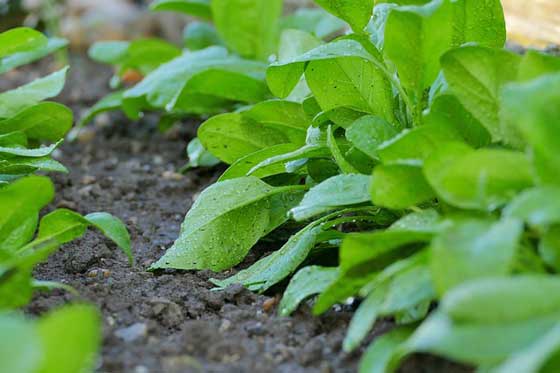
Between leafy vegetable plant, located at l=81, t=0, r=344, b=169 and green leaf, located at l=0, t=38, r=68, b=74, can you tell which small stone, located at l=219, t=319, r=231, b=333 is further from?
green leaf, located at l=0, t=38, r=68, b=74

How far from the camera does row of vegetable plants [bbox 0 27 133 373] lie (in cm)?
92

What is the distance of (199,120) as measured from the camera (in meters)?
2.82

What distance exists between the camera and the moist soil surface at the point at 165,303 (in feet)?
4.03

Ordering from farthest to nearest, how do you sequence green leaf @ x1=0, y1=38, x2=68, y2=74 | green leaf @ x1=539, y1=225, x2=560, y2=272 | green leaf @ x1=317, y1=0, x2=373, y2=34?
1. green leaf @ x1=0, y1=38, x2=68, y2=74
2. green leaf @ x1=317, y1=0, x2=373, y2=34
3. green leaf @ x1=539, y1=225, x2=560, y2=272

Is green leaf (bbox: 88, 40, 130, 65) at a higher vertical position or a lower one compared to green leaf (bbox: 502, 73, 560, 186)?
lower

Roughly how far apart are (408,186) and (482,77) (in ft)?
0.73

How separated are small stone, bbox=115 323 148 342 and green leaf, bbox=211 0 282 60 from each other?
137cm

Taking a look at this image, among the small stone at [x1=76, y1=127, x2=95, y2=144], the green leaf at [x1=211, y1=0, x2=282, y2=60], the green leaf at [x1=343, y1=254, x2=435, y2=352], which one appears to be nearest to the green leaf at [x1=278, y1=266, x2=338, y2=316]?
the green leaf at [x1=343, y1=254, x2=435, y2=352]

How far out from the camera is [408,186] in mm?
1295

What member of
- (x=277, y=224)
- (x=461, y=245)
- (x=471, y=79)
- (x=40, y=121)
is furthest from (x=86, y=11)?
(x=461, y=245)

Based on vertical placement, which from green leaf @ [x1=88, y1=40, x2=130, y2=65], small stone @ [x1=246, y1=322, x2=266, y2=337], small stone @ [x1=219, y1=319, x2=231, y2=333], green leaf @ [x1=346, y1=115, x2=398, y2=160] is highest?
green leaf @ [x1=346, y1=115, x2=398, y2=160]

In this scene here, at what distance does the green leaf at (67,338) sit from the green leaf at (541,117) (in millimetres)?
581

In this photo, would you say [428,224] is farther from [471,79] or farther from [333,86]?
[333,86]

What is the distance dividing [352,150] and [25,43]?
75 centimetres
